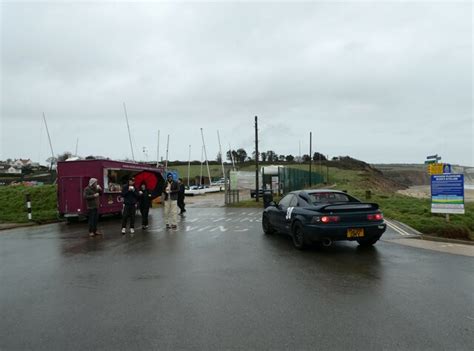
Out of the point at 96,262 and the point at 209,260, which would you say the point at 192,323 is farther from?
the point at 96,262

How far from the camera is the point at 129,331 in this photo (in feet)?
Result: 14.3

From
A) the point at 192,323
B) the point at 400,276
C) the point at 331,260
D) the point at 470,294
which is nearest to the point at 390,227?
the point at 331,260

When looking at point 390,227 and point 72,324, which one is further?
point 390,227

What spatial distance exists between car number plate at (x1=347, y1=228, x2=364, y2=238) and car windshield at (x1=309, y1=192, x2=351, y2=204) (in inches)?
39.1

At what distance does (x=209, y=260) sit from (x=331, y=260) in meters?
2.48

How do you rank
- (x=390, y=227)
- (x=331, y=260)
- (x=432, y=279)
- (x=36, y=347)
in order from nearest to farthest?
(x=36, y=347) < (x=432, y=279) < (x=331, y=260) < (x=390, y=227)

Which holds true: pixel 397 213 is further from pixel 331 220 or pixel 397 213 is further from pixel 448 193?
pixel 331 220

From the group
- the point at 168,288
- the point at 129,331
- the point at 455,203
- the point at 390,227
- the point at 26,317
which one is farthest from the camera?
the point at 390,227

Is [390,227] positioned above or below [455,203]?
below

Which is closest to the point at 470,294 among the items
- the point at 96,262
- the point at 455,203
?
the point at 96,262

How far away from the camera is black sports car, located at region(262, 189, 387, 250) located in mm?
8734

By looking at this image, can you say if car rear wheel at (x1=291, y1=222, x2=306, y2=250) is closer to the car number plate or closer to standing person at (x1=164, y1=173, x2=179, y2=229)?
the car number plate

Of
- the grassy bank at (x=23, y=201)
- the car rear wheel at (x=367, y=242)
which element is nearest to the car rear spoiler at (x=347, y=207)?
the car rear wheel at (x=367, y=242)

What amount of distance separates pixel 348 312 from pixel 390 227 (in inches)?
374
